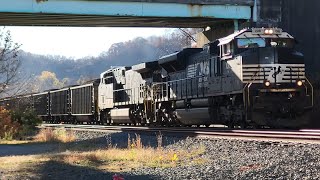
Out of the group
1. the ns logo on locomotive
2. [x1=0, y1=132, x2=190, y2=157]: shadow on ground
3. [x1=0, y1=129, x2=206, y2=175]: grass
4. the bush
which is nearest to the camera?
[x1=0, y1=129, x2=206, y2=175]: grass

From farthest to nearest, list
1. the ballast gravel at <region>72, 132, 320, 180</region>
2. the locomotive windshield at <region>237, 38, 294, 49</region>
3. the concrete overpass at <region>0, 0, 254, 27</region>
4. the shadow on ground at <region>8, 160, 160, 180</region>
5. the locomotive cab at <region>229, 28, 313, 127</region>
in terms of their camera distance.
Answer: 1. the concrete overpass at <region>0, 0, 254, 27</region>
2. the locomotive windshield at <region>237, 38, 294, 49</region>
3. the locomotive cab at <region>229, 28, 313, 127</region>
4. the shadow on ground at <region>8, 160, 160, 180</region>
5. the ballast gravel at <region>72, 132, 320, 180</region>

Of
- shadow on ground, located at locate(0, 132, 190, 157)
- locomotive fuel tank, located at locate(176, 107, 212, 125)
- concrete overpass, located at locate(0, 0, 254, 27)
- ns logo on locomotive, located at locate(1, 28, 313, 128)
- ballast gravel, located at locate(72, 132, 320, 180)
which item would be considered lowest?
shadow on ground, located at locate(0, 132, 190, 157)

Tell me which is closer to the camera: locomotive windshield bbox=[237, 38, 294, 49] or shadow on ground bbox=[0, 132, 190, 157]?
shadow on ground bbox=[0, 132, 190, 157]

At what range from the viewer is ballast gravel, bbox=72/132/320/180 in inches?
305

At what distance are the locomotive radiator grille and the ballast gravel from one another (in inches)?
131

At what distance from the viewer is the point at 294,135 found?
12.2 meters

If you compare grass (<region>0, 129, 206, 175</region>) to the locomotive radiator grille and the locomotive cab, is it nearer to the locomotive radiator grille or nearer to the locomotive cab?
the locomotive cab

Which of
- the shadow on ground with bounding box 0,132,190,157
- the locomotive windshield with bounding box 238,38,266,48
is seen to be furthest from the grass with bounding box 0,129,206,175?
the locomotive windshield with bounding box 238,38,266,48

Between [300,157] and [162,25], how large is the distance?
2207 centimetres

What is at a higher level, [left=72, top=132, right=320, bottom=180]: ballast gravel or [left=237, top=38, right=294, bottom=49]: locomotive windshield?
[left=237, top=38, right=294, bottom=49]: locomotive windshield

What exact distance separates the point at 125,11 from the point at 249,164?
1763 centimetres

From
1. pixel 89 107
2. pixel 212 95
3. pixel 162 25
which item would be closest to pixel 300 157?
pixel 212 95

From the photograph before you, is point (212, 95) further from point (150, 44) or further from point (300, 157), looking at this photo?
point (150, 44)

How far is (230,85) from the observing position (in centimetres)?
1641
